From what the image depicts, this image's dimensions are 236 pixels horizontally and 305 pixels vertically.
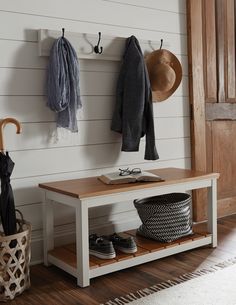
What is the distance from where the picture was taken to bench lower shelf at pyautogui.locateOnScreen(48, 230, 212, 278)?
6.73ft

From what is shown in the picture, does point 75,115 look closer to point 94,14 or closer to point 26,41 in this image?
point 26,41

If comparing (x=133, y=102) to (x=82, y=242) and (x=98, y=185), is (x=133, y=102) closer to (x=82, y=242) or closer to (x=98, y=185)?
(x=98, y=185)

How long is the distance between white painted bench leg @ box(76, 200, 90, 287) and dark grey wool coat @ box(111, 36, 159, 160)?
0.68 m

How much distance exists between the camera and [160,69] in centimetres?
262

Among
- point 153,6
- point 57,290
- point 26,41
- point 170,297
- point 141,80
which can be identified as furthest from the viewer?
point 153,6

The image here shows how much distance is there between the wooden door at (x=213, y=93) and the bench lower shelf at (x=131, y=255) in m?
0.62

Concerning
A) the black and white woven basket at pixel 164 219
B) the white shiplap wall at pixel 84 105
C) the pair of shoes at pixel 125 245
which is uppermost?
the white shiplap wall at pixel 84 105

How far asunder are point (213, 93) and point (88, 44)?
116 cm

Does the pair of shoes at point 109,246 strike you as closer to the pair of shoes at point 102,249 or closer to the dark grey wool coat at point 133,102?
the pair of shoes at point 102,249

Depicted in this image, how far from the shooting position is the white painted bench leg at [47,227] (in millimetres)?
2254

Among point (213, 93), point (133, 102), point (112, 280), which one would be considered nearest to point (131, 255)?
point (112, 280)

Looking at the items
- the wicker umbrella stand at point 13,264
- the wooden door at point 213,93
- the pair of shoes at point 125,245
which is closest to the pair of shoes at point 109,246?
the pair of shoes at point 125,245

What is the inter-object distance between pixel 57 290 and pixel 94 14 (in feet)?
5.19

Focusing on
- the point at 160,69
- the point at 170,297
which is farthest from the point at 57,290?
the point at 160,69
